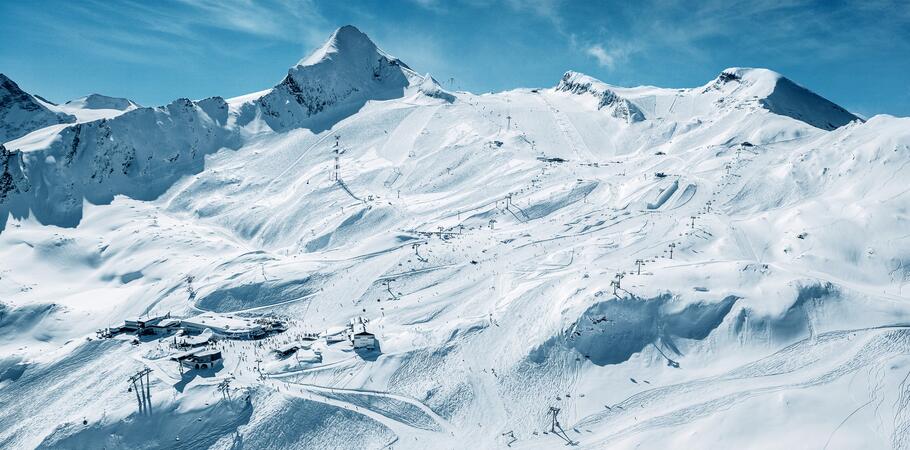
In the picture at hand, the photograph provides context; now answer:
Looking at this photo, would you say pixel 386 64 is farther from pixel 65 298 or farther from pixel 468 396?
pixel 468 396

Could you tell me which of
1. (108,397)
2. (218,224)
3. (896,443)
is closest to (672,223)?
(896,443)

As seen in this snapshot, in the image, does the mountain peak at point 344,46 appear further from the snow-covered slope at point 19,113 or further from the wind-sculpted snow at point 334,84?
the snow-covered slope at point 19,113

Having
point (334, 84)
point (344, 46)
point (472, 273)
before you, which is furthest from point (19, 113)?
point (472, 273)

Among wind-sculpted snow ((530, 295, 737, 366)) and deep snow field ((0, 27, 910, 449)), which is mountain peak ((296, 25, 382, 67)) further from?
wind-sculpted snow ((530, 295, 737, 366))

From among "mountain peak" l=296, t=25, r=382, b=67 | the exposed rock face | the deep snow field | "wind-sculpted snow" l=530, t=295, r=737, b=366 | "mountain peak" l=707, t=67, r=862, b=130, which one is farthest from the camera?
"mountain peak" l=296, t=25, r=382, b=67

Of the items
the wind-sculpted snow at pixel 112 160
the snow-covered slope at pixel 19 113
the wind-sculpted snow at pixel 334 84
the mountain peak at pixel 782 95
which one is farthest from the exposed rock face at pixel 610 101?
the snow-covered slope at pixel 19 113

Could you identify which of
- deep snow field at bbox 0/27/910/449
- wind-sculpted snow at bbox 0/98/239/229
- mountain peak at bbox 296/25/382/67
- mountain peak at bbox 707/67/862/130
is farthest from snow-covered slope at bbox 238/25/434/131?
mountain peak at bbox 707/67/862/130
